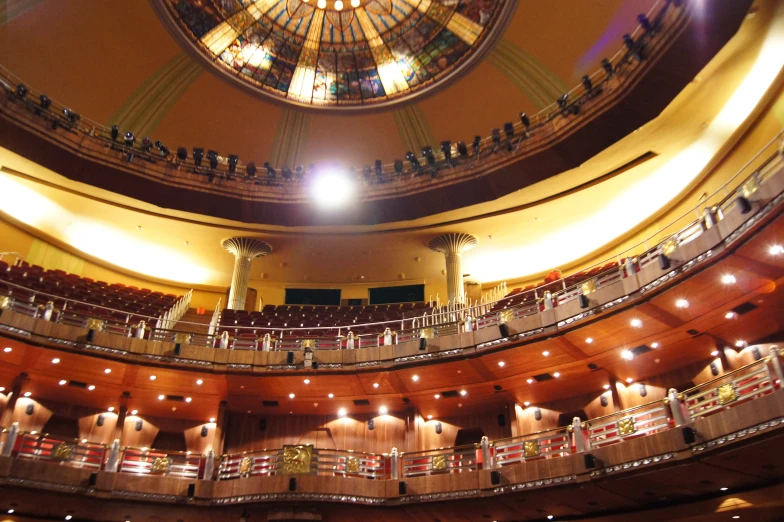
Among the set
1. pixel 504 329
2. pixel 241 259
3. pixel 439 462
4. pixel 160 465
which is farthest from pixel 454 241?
pixel 160 465

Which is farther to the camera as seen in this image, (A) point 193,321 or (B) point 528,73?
(B) point 528,73

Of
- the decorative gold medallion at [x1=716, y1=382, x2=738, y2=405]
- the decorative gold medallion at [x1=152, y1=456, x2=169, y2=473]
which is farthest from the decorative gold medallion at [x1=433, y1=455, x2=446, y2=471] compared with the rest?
the decorative gold medallion at [x1=152, y1=456, x2=169, y2=473]

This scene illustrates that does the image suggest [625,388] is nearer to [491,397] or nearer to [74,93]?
[491,397]

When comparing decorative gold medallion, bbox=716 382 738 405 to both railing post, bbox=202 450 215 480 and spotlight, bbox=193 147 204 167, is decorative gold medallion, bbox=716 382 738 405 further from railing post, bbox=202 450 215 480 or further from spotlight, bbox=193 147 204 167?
spotlight, bbox=193 147 204 167

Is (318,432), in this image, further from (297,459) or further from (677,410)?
(677,410)

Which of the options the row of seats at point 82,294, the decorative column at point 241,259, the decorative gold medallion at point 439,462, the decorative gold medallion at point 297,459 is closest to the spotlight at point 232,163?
the decorative column at point 241,259

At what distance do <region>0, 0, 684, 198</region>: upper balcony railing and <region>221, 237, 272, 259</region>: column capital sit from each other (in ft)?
6.57

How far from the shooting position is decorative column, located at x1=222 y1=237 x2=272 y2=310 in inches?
750

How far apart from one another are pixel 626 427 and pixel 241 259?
517 inches

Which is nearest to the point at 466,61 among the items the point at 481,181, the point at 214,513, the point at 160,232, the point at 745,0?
the point at 481,181

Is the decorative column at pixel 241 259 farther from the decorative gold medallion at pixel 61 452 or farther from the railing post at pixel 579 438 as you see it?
the railing post at pixel 579 438

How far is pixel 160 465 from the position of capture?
1198 cm

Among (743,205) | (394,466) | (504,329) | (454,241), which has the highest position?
(454,241)

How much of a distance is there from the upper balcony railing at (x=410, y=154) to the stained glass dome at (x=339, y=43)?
2.99 metres
